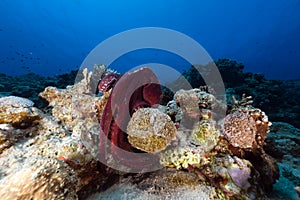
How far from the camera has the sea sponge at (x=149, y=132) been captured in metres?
2.39

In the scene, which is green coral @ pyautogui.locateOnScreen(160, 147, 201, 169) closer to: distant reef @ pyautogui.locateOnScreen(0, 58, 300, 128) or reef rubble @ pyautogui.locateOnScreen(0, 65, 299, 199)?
reef rubble @ pyautogui.locateOnScreen(0, 65, 299, 199)

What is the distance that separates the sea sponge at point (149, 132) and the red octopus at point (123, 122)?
0.17 metres

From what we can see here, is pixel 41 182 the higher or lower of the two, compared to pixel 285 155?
lower

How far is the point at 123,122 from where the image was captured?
8.37ft

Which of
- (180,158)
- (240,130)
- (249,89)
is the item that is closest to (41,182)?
(180,158)

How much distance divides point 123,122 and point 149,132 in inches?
16.8

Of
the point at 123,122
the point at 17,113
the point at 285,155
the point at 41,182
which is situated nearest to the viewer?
the point at 41,182

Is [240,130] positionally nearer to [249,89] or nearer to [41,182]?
[41,182]

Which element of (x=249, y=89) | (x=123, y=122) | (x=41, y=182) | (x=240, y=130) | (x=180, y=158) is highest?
(x=249, y=89)

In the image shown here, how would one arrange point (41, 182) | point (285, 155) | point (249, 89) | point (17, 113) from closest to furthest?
point (41, 182)
point (17, 113)
point (285, 155)
point (249, 89)

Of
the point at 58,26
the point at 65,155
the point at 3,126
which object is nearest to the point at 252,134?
the point at 65,155

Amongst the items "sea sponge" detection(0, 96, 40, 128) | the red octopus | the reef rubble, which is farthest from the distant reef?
the red octopus

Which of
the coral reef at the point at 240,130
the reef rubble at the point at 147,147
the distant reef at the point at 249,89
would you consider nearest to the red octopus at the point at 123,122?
the reef rubble at the point at 147,147

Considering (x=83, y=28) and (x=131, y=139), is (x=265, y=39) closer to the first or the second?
(x=131, y=139)
